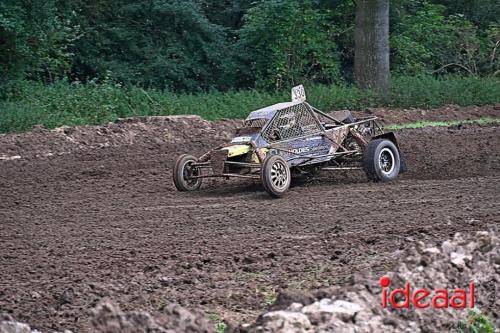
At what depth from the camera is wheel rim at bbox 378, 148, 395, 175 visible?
15234 mm

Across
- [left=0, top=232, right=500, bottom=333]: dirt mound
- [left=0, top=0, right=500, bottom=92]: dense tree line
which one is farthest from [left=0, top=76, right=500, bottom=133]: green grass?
[left=0, top=232, right=500, bottom=333]: dirt mound

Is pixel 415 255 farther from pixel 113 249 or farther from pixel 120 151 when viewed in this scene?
pixel 120 151

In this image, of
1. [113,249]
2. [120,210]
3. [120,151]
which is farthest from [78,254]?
[120,151]

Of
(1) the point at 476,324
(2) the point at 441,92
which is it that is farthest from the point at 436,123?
(1) the point at 476,324

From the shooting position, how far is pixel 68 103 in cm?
2569

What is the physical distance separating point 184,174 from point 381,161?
10.1 ft

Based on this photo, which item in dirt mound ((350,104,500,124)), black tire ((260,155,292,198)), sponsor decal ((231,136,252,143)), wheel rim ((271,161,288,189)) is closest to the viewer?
black tire ((260,155,292,198))

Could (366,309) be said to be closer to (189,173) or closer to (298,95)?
(189,173)

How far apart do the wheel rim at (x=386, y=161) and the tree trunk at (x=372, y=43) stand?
15575mm

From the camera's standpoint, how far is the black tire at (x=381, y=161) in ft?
49.1

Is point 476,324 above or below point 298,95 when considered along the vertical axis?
below

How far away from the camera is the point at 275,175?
547 inches

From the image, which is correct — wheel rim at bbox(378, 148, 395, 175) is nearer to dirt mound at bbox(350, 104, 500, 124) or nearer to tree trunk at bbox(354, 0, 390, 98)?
dirt mound at bbox(350, 104, 500, 124)

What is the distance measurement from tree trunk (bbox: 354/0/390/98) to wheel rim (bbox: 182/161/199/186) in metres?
16.5
